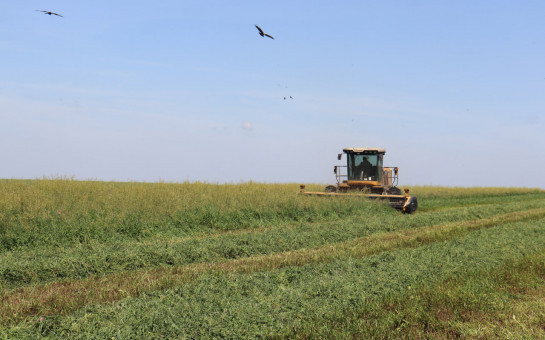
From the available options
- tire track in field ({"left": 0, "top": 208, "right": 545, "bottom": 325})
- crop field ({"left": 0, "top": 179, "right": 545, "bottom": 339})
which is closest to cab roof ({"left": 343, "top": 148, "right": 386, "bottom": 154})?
crop field ({"left": 0, "top": 179, "right": 545, "bottom": 339})

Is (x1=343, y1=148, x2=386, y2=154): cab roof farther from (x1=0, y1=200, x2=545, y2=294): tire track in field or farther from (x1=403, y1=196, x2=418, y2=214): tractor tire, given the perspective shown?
(x1=0, y1=200, x2=545, y2=294): tire track in field

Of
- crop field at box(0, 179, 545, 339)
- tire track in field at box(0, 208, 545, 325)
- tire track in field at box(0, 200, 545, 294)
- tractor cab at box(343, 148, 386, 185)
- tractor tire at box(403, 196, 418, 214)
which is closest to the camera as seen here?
crop field at box(0, 179, 545, 339)

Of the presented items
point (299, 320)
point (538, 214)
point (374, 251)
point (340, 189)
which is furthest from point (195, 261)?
point (538, 214)

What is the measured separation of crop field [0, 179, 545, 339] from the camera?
4.40 m

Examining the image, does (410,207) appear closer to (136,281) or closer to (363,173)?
(363,173)

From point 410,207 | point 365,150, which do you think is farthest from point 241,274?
point 365,150

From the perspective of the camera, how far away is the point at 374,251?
28.0ft

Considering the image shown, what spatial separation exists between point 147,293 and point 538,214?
16595 mm

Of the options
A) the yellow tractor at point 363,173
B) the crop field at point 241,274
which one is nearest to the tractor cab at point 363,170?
the yellow tractor at point 363,173

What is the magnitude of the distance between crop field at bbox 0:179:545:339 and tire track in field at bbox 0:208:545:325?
3 cm

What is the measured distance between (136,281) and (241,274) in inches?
58.4

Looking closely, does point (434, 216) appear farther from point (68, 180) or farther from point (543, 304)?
point (68, 180)

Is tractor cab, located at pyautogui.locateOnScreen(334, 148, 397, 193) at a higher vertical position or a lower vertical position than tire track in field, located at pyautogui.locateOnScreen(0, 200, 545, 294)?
higher

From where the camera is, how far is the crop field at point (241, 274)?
4.40 m
